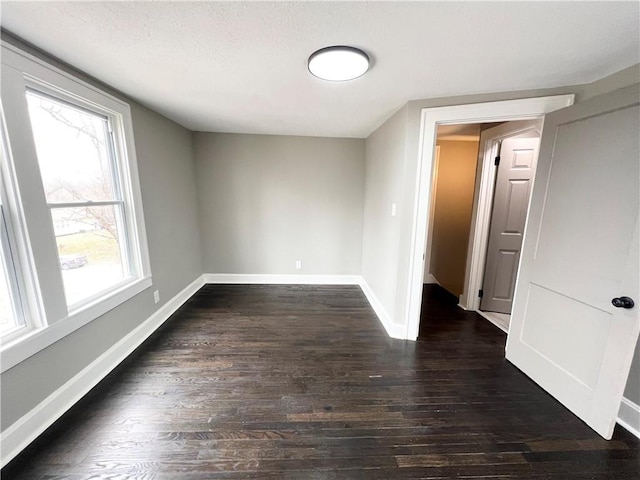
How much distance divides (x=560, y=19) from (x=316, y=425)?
2.53m

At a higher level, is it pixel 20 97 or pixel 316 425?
pixel 20 97

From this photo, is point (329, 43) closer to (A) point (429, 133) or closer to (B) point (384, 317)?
(A) point (429, 133)

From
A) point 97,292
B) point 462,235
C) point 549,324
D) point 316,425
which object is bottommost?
point 316,425

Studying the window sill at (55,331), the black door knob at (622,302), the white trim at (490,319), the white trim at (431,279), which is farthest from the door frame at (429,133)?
the window sill at (55,331)

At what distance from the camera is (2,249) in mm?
1381

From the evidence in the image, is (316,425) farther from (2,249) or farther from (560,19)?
(560,19)

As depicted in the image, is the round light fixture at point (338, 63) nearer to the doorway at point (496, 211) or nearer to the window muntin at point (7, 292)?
the doorway at point (496, 211)

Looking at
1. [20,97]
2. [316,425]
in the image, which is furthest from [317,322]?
[20,97]

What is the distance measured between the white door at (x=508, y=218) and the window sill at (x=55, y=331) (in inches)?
153

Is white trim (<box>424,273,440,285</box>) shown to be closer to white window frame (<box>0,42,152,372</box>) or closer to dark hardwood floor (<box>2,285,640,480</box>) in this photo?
dark hardwood floor (<box>2,285,640,480</box>)

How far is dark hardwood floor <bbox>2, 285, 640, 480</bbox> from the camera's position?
1319 millimetres

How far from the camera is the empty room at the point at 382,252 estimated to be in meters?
1.30

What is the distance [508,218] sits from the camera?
9.44 ft

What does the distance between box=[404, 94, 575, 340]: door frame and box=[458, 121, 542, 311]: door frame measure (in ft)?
2.26
